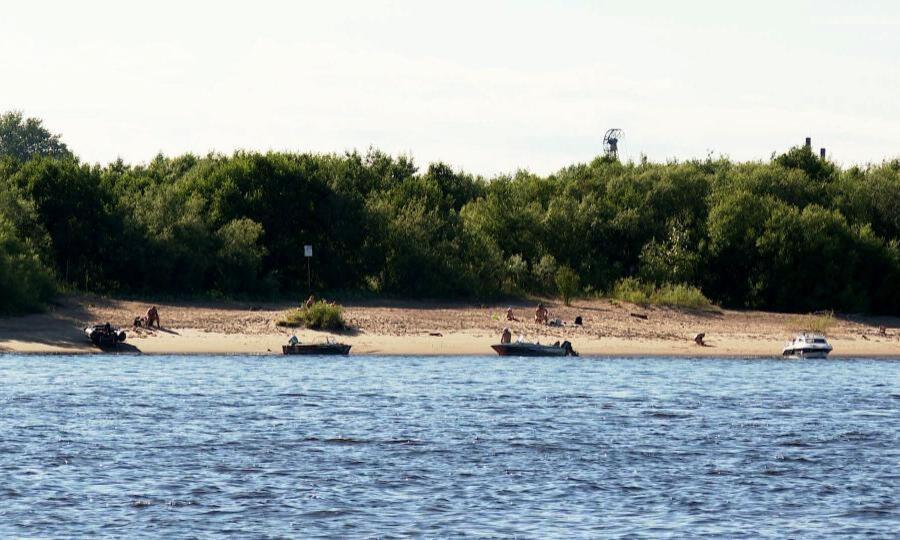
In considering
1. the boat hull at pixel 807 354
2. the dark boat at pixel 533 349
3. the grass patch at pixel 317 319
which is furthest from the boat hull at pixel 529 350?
the boat hull at pixel 807 354

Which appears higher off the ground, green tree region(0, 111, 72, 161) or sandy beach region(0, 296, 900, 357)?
green tree region(0, 111, 72, 161)

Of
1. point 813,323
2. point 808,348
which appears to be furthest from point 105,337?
point 813,323

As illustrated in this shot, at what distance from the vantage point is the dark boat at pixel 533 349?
199ft

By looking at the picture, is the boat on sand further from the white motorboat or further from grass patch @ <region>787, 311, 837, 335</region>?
grass patch @ <region>787, 311, 837, 335</region>

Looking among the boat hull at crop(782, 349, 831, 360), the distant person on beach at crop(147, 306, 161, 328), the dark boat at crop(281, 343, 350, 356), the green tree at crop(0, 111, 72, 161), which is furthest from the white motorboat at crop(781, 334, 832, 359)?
the green tree at crop(0, 111, 72, 161)

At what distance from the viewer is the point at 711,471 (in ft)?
112

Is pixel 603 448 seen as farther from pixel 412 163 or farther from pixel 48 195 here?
pixel 412 163

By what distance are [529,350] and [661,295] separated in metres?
16.7

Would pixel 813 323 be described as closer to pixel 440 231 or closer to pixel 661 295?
pixel 661 295

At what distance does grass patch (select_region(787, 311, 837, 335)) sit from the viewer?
71.3 metres

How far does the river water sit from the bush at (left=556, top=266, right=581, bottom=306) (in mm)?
15317

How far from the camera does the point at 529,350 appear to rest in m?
61.1

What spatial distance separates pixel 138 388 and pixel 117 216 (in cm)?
2294

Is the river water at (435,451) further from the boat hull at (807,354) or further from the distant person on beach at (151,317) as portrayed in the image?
the boat hull at (807,354)
